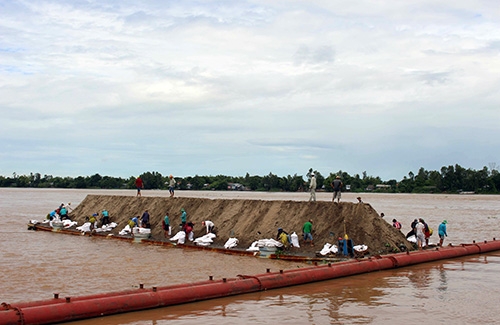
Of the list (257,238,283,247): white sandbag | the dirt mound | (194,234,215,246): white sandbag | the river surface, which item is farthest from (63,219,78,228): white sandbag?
(257,238,283,247): white sandbag

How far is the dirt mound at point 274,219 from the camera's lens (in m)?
24.5

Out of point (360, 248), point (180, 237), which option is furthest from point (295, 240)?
point (180, 237)

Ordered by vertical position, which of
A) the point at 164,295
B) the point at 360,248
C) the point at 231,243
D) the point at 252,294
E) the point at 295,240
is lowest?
the point at 252,294

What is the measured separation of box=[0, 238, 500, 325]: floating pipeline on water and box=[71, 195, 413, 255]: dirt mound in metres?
3.40

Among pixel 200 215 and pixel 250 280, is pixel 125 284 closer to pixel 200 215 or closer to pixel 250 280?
pixel 250 280

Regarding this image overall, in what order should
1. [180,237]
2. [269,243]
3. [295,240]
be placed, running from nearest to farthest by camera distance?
[269,243]
[295,240]
[180,237]

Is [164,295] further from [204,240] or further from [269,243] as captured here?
[204,240]

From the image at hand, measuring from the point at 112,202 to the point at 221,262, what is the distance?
1900 centimetres

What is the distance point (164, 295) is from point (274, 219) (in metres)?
13.9

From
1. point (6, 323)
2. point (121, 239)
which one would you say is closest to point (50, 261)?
point (121, 239)

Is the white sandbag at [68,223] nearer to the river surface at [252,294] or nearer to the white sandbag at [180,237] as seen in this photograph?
the river surface at [252,294]

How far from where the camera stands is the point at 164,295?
14.3 m

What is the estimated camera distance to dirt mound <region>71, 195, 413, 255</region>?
24.5 metres

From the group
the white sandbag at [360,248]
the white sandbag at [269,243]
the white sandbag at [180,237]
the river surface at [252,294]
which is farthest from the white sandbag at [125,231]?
the white sandbag at [360,248]
